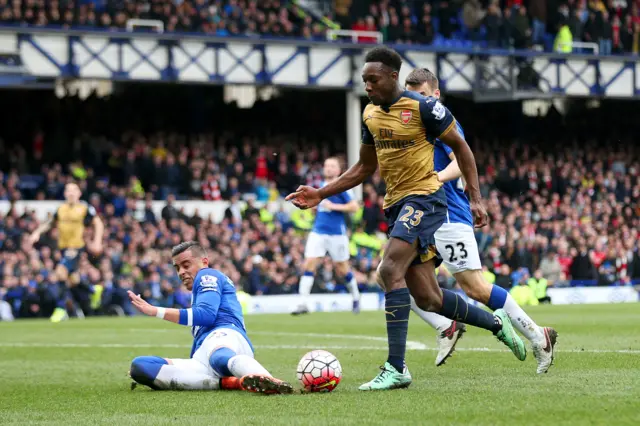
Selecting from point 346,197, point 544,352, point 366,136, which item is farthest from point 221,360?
point 346,197

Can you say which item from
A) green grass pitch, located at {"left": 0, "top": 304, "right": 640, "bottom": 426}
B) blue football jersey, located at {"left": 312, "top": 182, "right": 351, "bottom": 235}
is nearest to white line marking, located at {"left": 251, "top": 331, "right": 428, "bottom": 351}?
green grass pitch, located at {"left": 0, "top": 304, "right": 640, "bottom": 426}

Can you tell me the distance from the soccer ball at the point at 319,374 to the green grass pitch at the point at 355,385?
5.2 inches

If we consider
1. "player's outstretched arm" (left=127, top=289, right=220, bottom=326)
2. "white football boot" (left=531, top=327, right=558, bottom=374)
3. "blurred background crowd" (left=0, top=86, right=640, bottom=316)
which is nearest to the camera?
"player's outstretched arm" (left=127, top=289, right=220, bottom=326)

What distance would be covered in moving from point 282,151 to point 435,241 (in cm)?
2312

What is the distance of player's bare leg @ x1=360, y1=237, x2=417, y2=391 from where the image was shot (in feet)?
25.3

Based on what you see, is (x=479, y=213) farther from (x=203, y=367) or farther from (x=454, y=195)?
(x=203, y=367)

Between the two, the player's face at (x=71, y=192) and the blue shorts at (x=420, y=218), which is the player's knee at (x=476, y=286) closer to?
the blue shorts at (x=420, y=218)

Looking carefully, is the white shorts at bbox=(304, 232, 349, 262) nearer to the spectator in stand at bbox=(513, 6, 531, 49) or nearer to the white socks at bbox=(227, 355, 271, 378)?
the white socks at bbox=(227, 355, 271, 378)

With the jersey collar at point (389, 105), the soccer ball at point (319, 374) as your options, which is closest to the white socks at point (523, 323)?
the soccer ball at point (319, 374)

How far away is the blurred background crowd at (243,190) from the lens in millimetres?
23719

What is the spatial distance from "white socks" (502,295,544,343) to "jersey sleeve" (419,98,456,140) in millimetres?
1545

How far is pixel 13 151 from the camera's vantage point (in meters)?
28.1

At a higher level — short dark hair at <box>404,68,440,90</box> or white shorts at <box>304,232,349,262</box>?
short dark hair at <box>404,68,440,90</box>

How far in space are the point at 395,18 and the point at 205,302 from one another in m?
25.5
